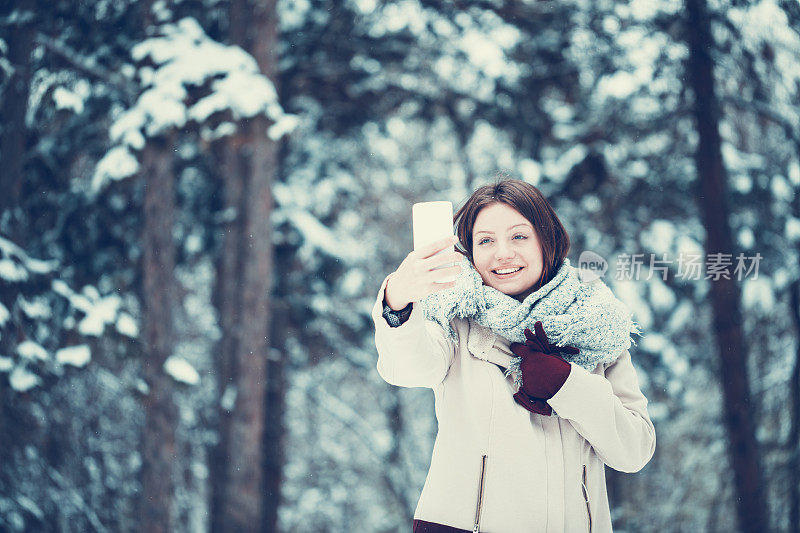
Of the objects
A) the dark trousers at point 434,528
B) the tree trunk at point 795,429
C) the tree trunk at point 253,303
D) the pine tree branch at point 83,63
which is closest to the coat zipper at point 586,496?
the dark trousers at point 434,528

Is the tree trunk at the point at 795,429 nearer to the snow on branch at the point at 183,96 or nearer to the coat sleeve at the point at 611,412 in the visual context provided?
the snow on branch at the point at 183,96

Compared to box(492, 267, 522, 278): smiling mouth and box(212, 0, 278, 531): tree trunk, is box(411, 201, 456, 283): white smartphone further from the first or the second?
box(212, 0, 278, 531): tree trunk

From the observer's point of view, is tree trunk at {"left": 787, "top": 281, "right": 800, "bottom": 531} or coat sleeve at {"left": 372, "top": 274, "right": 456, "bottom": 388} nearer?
coat sleeve at {"left": 372, "top": 274, "right": 456, "bottom": 388}

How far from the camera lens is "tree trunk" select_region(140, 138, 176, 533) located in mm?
5355

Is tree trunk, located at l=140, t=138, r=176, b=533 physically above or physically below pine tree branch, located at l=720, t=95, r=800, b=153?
below

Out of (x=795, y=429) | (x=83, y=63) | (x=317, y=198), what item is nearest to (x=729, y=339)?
(x=795, y=429)

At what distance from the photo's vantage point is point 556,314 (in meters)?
2.06

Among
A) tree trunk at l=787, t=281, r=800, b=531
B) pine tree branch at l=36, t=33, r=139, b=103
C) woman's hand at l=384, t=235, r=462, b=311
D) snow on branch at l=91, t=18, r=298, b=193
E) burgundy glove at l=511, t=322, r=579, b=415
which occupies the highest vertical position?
pine tree branch at l=36, t=33, r=139, b=103

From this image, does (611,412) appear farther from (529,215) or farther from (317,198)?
(317,198)

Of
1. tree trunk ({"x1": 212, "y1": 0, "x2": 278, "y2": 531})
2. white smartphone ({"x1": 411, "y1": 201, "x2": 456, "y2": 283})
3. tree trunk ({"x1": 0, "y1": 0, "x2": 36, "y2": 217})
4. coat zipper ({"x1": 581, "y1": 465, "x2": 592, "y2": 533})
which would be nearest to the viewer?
white smartphone ({"x1": 411, "y1": 201, "x2": 456, "y2": 283})

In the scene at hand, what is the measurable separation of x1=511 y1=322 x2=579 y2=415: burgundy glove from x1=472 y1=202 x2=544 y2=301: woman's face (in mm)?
195

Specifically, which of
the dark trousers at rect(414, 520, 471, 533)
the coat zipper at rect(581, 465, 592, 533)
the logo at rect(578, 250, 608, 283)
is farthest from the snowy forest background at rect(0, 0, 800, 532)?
the coat zipper at rect(581, 465, 592, 533)

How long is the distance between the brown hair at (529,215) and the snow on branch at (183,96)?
294cm

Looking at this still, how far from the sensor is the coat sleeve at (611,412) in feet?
6.29
